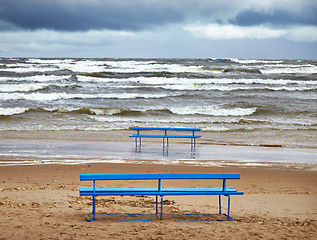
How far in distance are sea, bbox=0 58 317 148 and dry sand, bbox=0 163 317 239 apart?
6091 mm

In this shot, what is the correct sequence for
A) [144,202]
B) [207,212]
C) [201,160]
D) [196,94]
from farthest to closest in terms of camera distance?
[196,94], [201,160], [144,202], [207,212]

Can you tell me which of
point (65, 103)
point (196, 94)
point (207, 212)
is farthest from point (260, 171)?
point (196, 94)

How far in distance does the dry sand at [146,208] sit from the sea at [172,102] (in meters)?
6.09

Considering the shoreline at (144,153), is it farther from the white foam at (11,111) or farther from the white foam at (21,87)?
the white foam at (21,87)

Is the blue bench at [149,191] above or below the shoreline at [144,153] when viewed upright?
above

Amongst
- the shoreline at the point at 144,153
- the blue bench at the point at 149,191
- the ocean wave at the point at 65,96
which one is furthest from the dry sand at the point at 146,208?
the ocean wave at the point at 65,96

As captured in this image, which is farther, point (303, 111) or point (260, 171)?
point (303, 111)

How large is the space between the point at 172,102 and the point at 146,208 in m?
20.2

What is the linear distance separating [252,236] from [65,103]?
70.2 feet

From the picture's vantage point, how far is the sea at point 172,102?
55.8ft

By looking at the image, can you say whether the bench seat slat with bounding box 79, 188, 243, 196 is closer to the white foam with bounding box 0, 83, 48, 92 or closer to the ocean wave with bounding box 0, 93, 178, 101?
the ocean wave with bounding box 0, 93, 178, 101

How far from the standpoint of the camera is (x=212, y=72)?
42.2 meters

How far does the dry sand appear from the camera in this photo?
5.16m

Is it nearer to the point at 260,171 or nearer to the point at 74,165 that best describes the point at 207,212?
the point at 260,171
